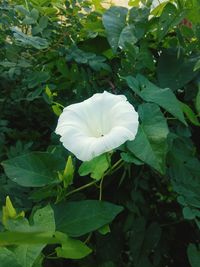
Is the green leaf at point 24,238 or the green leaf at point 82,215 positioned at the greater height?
the green leaf at point 24,238

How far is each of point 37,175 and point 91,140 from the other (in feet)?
0.37

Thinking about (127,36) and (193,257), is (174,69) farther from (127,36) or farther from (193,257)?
(193,257)

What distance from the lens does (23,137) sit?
1.04m

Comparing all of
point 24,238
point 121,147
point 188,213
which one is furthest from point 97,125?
point 24,238

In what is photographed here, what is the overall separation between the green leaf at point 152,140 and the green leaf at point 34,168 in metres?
0.13

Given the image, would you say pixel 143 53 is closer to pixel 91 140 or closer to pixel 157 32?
pixel 157 32

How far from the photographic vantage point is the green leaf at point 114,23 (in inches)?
38.1

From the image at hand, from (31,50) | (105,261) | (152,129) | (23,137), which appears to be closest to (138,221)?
(105,261)

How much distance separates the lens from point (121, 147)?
74 cm

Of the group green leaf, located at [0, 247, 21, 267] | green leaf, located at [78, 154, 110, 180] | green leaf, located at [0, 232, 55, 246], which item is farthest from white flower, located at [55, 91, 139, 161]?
green leaf, located at [0, 232, 55, 246]

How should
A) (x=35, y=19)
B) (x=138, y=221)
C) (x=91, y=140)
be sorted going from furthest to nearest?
(x=35, y=19)
(x=138, y=221)
(x=91, y=140)

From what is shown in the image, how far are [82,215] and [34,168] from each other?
0.11 metres

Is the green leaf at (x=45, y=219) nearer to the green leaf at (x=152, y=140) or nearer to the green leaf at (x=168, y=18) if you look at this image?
the green leaf at (x=152, y=140)

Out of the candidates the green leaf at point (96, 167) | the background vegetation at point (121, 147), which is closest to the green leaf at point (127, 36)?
the background vegetation at point (121, 147)
